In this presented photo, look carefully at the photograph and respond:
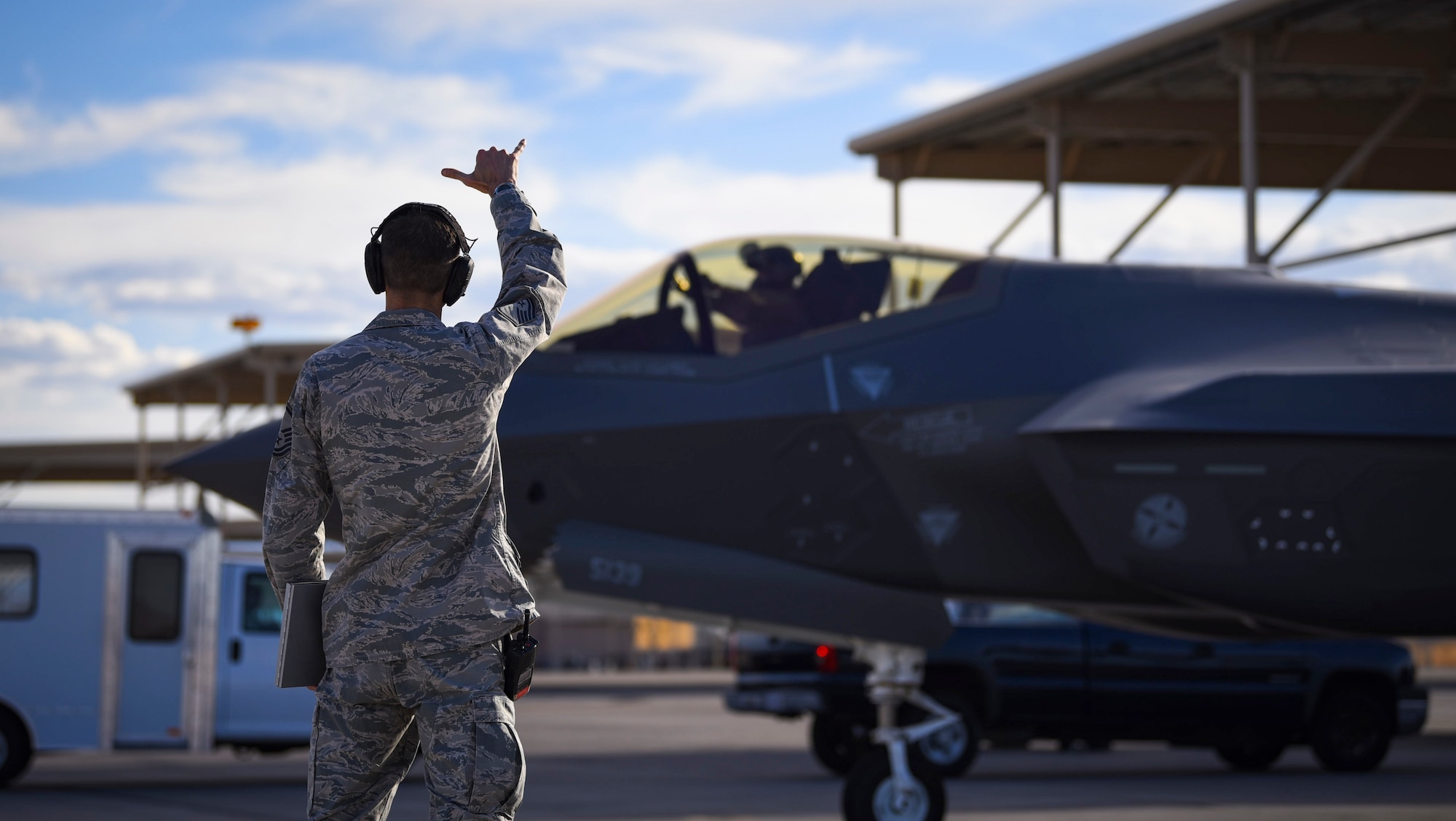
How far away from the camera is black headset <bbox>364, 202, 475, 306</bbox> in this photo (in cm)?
322

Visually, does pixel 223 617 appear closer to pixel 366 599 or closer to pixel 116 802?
pixel 116 802

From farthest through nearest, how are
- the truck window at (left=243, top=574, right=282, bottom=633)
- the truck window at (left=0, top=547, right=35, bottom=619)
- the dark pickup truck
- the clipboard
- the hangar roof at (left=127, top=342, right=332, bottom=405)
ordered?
the hangar roof at (left=127, top=342, right=332, bottom=405) < the truck window at (left=243, top=574, right=282, bottom=633) < the dark pickup truck < the truck window at (left=0, top=547, right=35, bottom=619) < the clipboard

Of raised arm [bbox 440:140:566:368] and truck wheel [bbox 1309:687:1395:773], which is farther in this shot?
truck wheel [bbox 1309:687:1395:773]

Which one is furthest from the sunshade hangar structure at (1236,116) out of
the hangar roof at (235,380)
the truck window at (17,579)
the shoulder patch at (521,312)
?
the shoulder patch at (521,312)

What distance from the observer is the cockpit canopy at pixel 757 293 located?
719 centimetres

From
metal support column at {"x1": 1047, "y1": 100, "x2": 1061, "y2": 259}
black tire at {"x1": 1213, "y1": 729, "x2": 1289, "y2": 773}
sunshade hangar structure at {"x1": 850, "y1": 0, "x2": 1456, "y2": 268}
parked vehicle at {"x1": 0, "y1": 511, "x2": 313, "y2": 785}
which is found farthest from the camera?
metal support column at {"x1": 1047, "y1": 100, "x2": 1061, "y2": 259}

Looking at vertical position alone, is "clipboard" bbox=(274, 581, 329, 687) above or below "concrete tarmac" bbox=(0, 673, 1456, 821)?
above

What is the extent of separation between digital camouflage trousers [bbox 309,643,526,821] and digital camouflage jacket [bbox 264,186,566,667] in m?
0.04

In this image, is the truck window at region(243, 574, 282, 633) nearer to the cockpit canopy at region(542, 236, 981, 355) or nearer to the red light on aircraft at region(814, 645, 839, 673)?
the red light on aircraft at region(814, 645, 839, 673)

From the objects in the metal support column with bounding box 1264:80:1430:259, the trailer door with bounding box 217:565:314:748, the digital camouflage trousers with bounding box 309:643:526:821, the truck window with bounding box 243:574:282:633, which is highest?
the metal support column with bounding box 1264:80:1430:259

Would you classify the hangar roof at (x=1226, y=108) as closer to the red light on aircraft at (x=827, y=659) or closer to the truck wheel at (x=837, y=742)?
Answer: the red light on aircraft at (x=827, y=659)

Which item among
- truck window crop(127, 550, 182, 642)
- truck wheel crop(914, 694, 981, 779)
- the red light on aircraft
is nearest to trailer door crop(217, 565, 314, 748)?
truck window crop(127, 550, 182, 642)

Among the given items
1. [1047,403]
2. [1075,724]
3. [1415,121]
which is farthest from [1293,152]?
[1047,403]

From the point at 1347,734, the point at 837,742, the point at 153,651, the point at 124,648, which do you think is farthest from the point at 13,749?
the point at 1347,734
